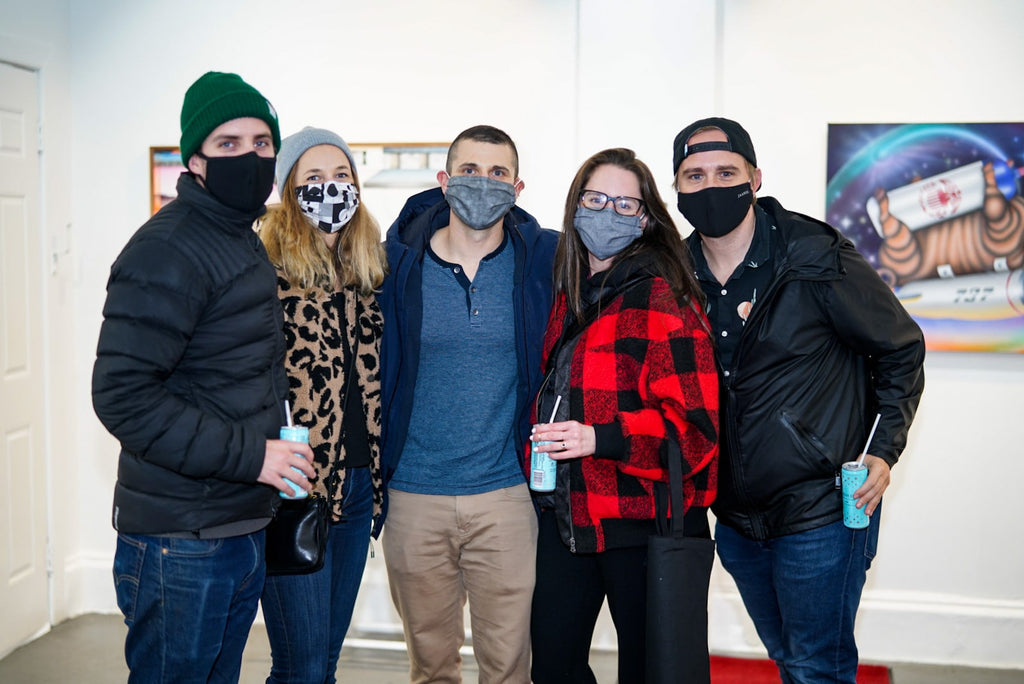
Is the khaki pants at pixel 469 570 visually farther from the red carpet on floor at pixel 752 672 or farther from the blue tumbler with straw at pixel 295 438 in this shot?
the red carpet on floor at pixel 752 672

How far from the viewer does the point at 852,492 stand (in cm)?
207

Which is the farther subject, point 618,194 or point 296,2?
point 296,2

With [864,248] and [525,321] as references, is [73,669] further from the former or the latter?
[864,248]

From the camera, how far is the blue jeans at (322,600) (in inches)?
83.0

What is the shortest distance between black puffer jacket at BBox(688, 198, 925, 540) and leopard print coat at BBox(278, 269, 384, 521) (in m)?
0.93

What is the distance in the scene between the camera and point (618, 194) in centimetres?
224

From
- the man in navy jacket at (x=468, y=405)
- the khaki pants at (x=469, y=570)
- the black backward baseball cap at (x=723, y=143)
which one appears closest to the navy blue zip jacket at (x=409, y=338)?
the man in navy jacket at (x=468, y=405)

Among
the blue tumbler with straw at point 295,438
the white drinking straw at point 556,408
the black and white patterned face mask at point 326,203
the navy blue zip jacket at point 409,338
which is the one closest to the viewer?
the blue tumbler with straw at point 295,438

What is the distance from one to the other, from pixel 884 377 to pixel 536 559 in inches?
38.9

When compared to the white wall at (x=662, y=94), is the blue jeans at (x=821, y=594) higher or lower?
lower

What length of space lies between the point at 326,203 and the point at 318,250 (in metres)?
0.12

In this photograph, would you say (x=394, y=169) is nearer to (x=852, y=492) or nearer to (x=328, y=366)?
(x=328, y=366)

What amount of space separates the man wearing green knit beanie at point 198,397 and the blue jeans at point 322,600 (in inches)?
9.1

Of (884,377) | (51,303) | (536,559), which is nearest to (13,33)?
(51,303)
